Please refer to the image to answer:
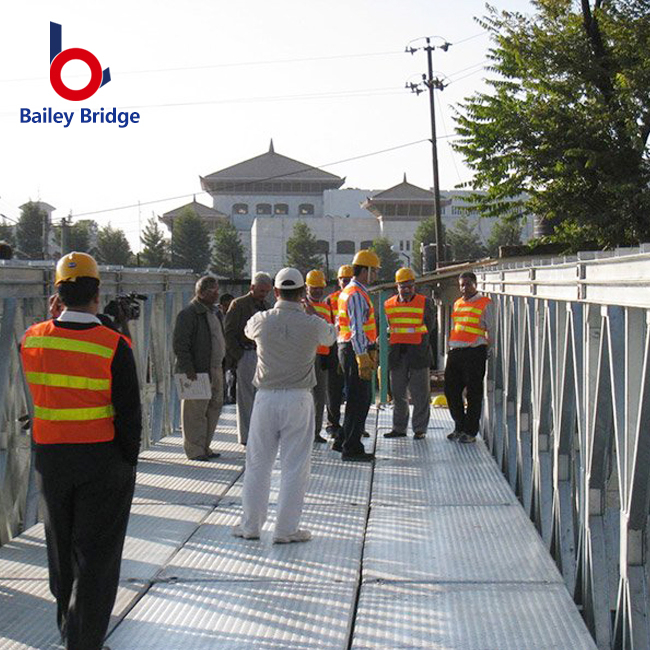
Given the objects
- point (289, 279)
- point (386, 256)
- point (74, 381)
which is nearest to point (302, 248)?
point (386, 256)

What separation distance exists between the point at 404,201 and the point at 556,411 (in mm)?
110113

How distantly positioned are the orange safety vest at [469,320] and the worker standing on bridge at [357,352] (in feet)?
3.41

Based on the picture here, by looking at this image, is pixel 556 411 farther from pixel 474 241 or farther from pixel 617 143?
pixel 474 241

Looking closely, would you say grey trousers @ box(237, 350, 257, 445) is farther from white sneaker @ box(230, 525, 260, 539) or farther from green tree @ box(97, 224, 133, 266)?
green tree @ box(97, 224, 133, 266)

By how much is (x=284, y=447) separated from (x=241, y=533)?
0.68 meters

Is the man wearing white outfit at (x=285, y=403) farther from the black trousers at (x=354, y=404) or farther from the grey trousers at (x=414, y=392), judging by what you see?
the grey trousers at (x=414, y=392)

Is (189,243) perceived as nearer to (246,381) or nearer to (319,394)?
(319,394)

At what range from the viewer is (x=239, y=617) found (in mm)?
5688

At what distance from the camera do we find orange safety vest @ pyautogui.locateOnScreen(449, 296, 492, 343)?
10883 mm

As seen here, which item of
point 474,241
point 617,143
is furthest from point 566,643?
point 474,241

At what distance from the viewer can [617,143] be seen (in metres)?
24.6

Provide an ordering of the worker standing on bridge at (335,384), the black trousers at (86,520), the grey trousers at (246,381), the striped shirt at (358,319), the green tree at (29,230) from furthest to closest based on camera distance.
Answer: the green tree at (29,230) < the worker standing on bridge at (335,384) < the grey trousers at (246,381) < the striped shirt at (358,319) < the black trousers at (86,520)

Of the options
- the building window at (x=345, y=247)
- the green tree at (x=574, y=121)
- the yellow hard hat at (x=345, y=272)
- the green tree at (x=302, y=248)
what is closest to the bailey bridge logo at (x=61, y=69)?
the green tree at (x=574, y=121)

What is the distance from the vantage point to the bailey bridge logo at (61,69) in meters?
30.6
